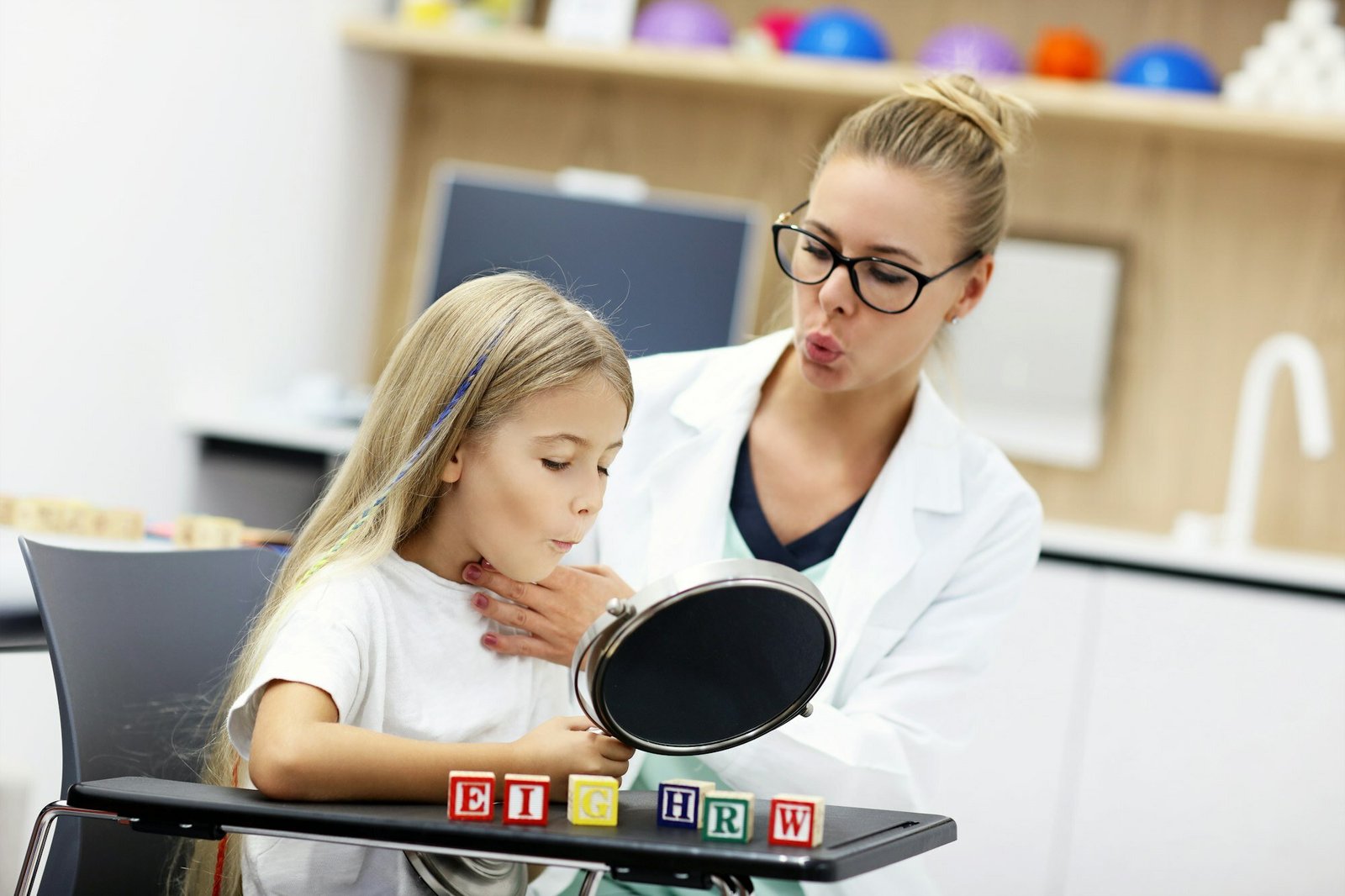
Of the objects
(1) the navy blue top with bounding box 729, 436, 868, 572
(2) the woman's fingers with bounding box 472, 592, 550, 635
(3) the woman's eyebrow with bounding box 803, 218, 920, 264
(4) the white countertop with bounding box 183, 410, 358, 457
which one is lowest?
(2) the woman's fingers with bounding box 472, 592, 550, 635

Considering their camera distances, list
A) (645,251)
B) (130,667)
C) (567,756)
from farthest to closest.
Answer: (645,251), (130,667), (567,756)

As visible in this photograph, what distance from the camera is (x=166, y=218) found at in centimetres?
255

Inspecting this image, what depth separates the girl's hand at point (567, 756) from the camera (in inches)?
37.0

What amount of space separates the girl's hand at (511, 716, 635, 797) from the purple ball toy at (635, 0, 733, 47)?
7.26ft

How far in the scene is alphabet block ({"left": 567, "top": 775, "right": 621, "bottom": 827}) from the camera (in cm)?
86

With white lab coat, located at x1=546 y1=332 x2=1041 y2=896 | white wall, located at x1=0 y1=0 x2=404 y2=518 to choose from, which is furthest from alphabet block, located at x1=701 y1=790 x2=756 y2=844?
white wall, located at x1=0 y1=0 x2=404 y2=518

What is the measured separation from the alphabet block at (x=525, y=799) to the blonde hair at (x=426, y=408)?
0.99ft

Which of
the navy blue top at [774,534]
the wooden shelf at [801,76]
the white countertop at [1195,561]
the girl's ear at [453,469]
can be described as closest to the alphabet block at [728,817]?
the girl's ear at [453,469]

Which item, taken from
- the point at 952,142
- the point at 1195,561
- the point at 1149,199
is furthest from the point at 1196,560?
the point at 952,142

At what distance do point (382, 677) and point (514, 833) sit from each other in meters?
0.30

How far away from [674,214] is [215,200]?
89 centimetres

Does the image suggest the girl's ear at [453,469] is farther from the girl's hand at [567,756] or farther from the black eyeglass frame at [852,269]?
the black eyeglass frame at [852,269]

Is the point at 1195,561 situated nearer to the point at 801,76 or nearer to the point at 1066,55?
the point at 1066,55

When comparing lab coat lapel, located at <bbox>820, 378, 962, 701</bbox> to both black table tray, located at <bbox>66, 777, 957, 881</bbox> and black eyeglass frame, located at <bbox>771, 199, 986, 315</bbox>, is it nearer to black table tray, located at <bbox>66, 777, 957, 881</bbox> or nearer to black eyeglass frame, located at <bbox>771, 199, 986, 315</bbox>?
black eyeglass frame, located at <bbox>771, 199, 986, 315</bbox>
